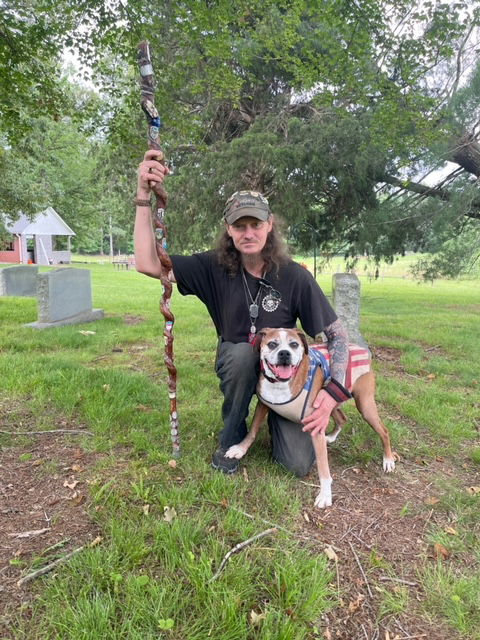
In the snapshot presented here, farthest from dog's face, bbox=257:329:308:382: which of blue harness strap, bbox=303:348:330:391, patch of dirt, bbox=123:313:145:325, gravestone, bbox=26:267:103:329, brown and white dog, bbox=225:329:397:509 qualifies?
patch of dirt, bbox=123:313:145:325

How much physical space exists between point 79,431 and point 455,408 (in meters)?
3.46

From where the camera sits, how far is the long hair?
2721 mm

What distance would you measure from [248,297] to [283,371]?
0.56 metres

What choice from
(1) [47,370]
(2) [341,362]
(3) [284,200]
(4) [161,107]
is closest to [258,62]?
(3) [284,200]

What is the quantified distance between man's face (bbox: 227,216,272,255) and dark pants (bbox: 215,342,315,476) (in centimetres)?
61

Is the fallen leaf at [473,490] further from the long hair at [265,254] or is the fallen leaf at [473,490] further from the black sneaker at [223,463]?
the long hair at [265,254]

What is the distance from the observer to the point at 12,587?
1.79 meters

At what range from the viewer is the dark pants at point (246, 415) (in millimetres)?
2588

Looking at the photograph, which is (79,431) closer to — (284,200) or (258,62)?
(284,200)

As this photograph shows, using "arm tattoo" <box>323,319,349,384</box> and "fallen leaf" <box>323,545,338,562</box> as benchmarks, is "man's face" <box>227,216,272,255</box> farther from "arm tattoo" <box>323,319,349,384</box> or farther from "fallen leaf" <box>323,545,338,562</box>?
"fallen leaf" <box>323,545,338,562</box>

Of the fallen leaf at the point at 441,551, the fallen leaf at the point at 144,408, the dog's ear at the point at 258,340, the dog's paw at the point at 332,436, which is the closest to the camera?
the fallen leaf at the point at 441,551

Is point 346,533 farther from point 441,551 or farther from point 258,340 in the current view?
point 258,340

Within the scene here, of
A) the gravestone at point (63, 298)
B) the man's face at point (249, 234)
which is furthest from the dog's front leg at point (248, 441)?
the gravestone at point (63, 298)

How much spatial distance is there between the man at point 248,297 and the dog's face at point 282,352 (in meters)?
0.14
